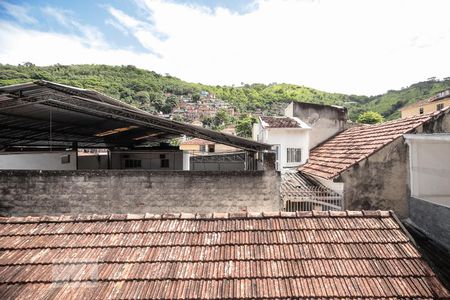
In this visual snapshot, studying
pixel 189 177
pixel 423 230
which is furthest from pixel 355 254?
pixel 189 177

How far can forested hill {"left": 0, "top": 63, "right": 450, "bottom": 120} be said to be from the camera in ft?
220

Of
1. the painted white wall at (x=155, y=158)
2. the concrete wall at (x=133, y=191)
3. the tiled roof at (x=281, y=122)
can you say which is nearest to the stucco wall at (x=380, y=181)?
the concrete wall at (x=133, y=191)

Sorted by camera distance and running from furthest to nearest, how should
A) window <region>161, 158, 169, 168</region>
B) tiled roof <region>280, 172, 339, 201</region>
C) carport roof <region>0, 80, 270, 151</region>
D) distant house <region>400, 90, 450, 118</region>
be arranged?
distant house <region>400, 90, 450, 118</region>, window <region>161, 158, 169, 168</region>, tiled roof <region>280, 172, 339, 201</region>, carport roof <region>0, 80, 270, 151</region>

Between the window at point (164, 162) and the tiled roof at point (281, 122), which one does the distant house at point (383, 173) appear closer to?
the tiled roof at point (281, 122)

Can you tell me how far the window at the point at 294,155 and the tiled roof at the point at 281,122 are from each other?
1.41 meters

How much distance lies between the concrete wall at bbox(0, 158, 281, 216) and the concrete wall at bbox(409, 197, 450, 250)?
13.7 feet

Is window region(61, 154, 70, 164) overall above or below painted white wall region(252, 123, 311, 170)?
below

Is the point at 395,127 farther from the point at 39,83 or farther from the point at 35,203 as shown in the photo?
the point at 35,203

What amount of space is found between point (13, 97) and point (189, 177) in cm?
532

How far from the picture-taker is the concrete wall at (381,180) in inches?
424

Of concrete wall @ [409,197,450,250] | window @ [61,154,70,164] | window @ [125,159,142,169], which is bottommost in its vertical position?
concrete wall @ [409,197,450,250]

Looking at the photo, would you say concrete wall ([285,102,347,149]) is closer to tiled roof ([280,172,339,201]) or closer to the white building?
the white building

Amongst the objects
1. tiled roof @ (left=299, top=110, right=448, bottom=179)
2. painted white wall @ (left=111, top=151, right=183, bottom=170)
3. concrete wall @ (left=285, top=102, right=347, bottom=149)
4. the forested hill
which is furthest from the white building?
the forested hill

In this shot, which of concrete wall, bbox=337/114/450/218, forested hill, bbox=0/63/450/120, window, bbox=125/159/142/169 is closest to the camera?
concrete wall, bbox=337/114/450/218
